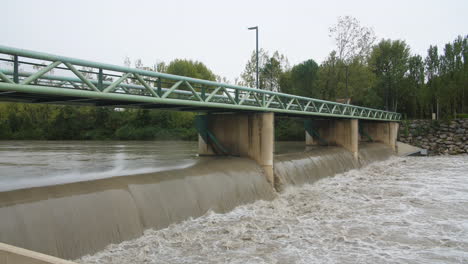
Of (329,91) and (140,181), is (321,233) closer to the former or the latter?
(140,181)

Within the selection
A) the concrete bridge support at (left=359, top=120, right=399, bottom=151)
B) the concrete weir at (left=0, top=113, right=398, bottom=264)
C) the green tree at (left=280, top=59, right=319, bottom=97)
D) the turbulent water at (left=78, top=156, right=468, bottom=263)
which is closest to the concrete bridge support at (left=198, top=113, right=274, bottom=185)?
the concrete weir at (left=0, top=113, right=398, bottom=264)

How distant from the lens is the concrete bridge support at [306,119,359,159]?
1096 inches

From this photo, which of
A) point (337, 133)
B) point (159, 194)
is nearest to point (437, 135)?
point (337, 133)

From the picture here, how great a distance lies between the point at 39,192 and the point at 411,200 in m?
13.3

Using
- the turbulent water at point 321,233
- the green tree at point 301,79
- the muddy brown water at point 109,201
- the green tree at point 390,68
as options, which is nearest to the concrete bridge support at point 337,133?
the turbulent water at point 321,233

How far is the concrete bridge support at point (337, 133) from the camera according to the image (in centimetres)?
2784

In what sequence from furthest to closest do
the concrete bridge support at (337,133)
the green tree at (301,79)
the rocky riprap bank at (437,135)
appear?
the green tree at (301,79), the rocky riprap bank at (437,135), the concrete bridge support at (337,133)

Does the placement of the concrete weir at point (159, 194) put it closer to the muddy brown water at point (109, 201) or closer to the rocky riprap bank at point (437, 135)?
→ the muddy brown water at point (109, 201)

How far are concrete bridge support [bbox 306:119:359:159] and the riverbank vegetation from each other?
19253 millimetres

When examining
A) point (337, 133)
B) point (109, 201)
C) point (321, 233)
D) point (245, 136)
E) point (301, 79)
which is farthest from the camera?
point (301, 79)

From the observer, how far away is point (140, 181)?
10445 millimetres

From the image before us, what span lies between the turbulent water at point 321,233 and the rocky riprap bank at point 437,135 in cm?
2817

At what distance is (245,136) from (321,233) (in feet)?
26.0

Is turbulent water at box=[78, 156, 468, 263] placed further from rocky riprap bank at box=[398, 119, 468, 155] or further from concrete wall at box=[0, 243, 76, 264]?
rocky riprap bank at box=[398, 119, 468, 155]
